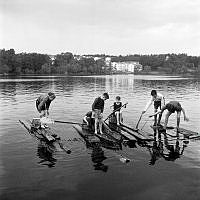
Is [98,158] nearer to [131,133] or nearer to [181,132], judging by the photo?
[131,133]

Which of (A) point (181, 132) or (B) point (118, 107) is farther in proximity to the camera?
(B) point (118, 107)

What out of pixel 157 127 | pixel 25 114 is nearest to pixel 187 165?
pixel 157 127

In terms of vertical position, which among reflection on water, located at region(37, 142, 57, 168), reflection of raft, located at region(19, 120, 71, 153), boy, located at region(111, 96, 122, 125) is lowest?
reflection on water, located at region(37, 142, 57, 168)

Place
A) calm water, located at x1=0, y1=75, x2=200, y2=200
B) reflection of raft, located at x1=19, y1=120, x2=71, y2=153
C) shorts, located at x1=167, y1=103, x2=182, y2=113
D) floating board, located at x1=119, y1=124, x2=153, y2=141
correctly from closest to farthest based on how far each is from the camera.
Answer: calm water, located at x1=0, y1=75, x2=200, y2=200 < reflection of raft, located at x1=19, y1=120, x2=71, y2=153 < floating board, located at x1=119, y1=124, x2=153, y2=141 < shorts, located at x1=167, y1=103, x2=182, y2=113

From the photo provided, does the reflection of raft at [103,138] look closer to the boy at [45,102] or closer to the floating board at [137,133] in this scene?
the floating board at [137,133]

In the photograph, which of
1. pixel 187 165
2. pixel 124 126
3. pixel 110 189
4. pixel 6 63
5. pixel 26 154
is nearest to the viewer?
pixel 110 189

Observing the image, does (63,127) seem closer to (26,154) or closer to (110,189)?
(26,154)

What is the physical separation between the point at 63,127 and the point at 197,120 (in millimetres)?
11508

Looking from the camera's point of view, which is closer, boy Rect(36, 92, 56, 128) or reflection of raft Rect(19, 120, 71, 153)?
reflection of raft Rect(19, 120, 71, 153)

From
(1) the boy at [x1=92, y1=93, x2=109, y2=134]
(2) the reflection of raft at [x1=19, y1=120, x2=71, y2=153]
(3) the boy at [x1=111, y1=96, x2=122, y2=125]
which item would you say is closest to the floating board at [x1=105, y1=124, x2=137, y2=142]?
(3) the boy at [x1=111, y1=96, x2=122, y2=125]

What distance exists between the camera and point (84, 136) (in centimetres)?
1742

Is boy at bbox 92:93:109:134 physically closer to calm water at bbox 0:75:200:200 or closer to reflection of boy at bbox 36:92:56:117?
calm water at bbox 0:75:200:200

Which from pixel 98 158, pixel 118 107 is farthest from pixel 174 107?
pixel 98 158

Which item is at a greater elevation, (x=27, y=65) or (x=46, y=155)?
(x=27, y=65)
